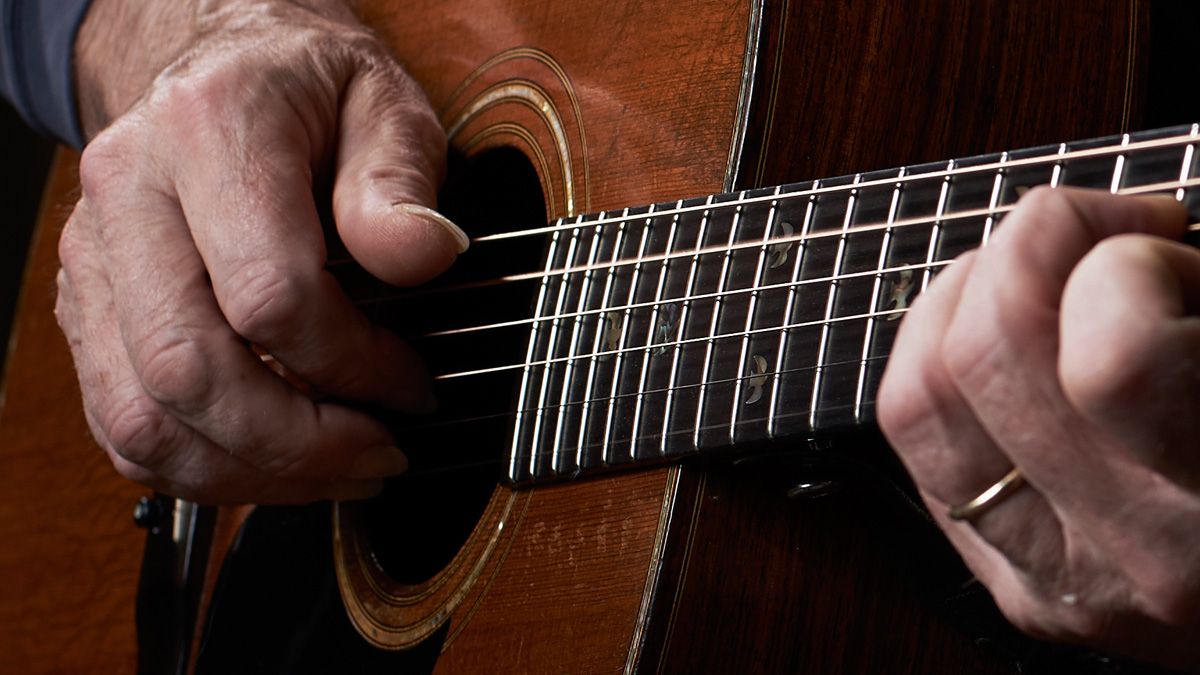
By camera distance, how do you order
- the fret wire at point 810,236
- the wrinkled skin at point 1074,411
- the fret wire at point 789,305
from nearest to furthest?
1. the wrinkled skin at point 1074,411
2. the fret wire at point 810,236
3. the fret wire at point 789,305

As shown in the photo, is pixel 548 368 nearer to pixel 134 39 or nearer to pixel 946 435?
pixel 946 435

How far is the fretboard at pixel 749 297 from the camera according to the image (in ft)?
1.94

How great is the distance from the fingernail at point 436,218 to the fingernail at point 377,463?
0.60 feet

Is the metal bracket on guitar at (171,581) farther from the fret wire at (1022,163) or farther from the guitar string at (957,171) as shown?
the fret wire at (1022,163)

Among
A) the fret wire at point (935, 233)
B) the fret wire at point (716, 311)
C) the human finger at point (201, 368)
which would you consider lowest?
the human finger at point (201, 368)

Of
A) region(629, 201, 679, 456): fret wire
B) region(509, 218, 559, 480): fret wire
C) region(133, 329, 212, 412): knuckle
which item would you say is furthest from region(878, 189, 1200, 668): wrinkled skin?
region(133, 329, 212, 412): knuckle

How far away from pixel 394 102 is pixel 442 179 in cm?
8

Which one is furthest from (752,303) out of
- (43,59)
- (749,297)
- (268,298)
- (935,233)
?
(43,59)

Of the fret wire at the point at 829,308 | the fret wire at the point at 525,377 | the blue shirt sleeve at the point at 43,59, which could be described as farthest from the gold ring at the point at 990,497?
the blue shirt sleeve at the point at 43,59

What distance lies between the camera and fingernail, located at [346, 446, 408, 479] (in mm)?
908

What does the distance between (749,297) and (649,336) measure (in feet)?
0.25

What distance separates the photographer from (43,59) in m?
1.35

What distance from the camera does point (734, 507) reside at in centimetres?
69

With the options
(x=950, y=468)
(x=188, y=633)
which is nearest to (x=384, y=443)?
(x=188, y=633)
